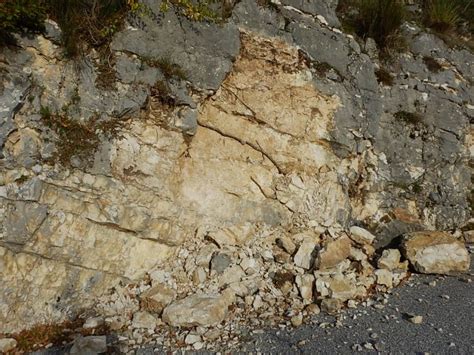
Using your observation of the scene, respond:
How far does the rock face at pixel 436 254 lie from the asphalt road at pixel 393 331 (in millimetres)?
670

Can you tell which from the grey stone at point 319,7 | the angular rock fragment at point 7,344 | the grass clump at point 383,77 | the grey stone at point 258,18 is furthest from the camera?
the grass clump at point 383,77

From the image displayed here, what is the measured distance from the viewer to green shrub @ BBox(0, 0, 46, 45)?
511 cm

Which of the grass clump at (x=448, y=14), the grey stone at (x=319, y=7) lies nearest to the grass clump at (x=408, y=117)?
the grey stone at (x=319, y=7)

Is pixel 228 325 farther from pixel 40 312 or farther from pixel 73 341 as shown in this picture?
pixel 40 312

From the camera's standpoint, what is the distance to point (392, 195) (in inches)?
347

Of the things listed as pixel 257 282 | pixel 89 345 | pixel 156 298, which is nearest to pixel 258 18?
pixel 257 282

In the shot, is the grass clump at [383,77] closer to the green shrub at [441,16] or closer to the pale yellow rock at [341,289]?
the green shrub at [441,16]

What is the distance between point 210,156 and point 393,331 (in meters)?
4.53

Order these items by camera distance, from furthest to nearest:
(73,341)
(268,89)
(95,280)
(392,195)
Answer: (392,195), (268,89), (95,280), (73,341)

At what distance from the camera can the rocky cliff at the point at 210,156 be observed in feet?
18.7

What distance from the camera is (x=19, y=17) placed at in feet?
17.8

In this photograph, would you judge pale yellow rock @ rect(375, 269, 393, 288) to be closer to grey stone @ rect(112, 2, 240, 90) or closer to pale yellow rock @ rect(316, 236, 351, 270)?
pale yellow rock @ rect(316, 236, 351, 270)

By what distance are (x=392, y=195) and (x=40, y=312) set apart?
26.1 feet

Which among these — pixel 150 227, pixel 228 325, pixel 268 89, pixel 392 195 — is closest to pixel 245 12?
pixel 268 89
